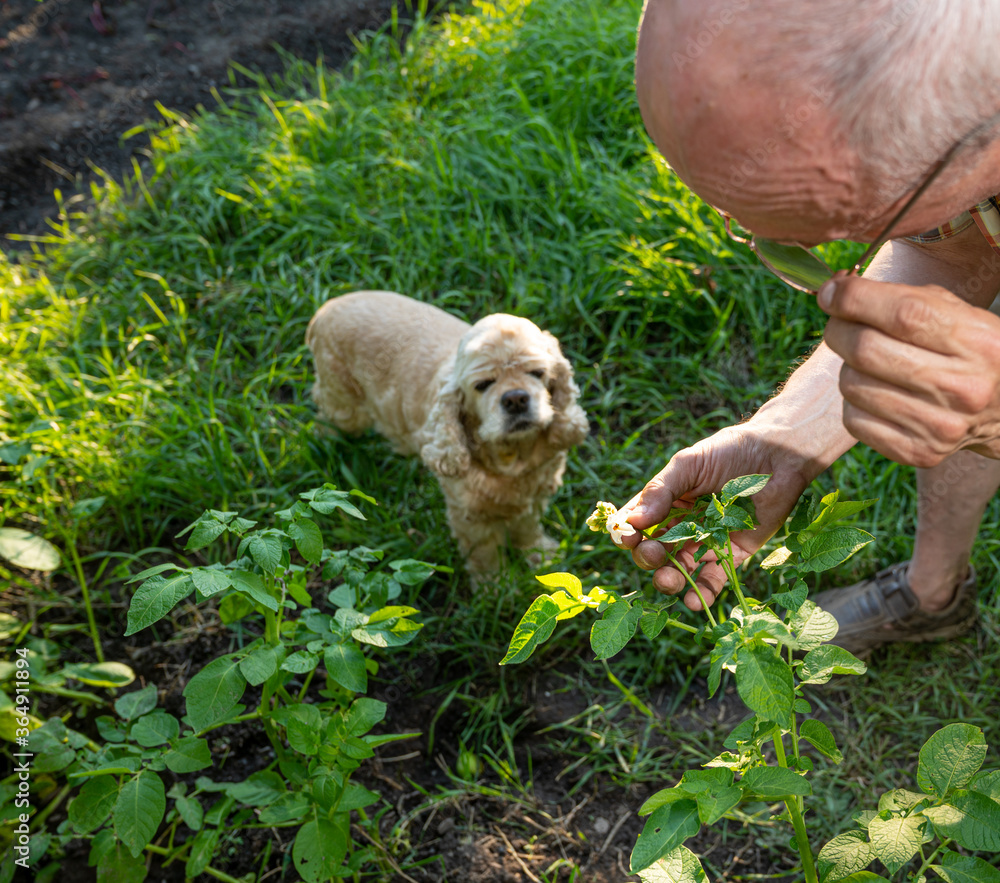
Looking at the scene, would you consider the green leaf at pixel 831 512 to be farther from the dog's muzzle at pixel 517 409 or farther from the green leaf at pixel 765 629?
the dog's muzzle at pixel 517 409

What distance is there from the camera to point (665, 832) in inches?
37.0

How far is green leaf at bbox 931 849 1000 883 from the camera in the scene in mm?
943

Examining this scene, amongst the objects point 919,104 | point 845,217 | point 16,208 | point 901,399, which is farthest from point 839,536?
point 16,208

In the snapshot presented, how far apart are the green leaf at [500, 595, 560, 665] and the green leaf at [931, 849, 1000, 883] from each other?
1.79 feet

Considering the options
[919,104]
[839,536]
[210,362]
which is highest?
[919,104]

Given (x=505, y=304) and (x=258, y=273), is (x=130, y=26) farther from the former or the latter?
(x=505, y=304)

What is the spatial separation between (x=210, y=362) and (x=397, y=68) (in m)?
2.01

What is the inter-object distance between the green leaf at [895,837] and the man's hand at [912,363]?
45 cm

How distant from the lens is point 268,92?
434 cm

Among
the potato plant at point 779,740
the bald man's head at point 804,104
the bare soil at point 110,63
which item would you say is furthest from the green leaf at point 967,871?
the bare soil at point 110,63

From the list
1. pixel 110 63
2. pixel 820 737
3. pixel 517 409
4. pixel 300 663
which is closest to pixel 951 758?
pixel 820 737

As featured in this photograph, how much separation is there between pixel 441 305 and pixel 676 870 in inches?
101

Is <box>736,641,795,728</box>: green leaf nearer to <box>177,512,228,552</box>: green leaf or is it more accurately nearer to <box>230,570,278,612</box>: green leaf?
<box>230,570,278,612</box>: green leaf

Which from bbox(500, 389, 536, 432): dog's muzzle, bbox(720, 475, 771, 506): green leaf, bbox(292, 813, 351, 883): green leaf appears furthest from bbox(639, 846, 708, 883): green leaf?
bbox(500, 389, 536, 432): dog's muzzle
